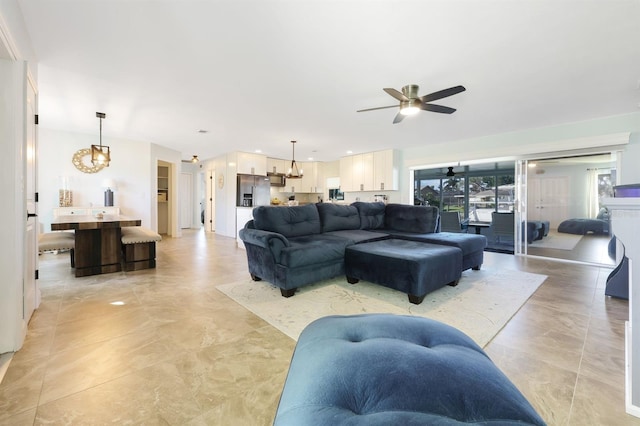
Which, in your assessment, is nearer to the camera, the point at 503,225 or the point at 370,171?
the point at 503,225

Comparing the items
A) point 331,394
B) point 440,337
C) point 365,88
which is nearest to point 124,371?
point 331,394

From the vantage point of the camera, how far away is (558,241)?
5.25m

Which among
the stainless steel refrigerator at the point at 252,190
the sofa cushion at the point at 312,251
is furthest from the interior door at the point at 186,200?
the sofa cushion at the point at 312,251

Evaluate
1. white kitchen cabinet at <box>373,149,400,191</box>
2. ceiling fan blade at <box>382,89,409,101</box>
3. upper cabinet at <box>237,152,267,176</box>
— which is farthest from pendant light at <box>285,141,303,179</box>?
ceiling fan blade at <box>382,89,409,101</box>

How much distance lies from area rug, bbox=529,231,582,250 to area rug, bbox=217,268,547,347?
2332mm

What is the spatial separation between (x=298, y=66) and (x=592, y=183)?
5784mm

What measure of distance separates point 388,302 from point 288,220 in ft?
5.55

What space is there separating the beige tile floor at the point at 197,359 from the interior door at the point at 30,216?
0.63 ft

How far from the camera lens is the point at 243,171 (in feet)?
24.3

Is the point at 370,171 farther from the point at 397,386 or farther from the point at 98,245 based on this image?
the point at 397,386

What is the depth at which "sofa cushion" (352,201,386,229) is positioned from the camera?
4.81 meters

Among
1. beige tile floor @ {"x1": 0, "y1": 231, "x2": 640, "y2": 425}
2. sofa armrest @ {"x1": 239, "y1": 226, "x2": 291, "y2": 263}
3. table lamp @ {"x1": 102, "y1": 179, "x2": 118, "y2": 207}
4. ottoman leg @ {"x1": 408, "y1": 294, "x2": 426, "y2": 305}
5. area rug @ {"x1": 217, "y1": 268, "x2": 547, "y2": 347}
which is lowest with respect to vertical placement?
beige tile floor @ {"x1": 0, "y1": 231, "x2": 640, "y2": 425}

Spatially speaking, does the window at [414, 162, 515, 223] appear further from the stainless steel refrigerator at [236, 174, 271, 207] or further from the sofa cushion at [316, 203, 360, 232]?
the stainless steel refrigerator at [236, 174, 271, 207]

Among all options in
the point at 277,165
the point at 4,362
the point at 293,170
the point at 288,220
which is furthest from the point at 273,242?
the point at 277,165
